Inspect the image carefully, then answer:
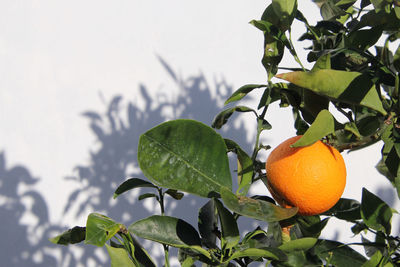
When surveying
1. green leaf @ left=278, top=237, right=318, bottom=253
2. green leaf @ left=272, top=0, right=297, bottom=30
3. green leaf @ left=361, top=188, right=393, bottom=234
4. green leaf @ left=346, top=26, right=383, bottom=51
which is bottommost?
green leaf @ left=361, top=188, right=393, bottom=234

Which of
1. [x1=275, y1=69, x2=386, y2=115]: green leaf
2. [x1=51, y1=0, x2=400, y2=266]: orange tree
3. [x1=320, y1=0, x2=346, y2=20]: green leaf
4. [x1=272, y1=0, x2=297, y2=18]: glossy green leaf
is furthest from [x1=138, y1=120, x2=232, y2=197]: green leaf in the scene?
[x1=320, y1=0, x2=346, y2=20]: green leaf

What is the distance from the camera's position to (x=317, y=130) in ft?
1.59

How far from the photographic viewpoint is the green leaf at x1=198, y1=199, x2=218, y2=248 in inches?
26.1

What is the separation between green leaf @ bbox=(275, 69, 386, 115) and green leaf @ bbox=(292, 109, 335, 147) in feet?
0.09

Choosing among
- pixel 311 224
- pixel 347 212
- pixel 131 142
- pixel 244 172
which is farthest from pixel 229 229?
pixel 131 142

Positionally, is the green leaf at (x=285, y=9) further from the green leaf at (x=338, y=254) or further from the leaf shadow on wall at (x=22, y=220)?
the leaf shadow on wall at (x=22, y=220)

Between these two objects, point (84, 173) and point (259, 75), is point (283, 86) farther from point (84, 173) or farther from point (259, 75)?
point (259, 75)

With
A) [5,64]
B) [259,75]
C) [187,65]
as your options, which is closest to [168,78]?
[187,65]

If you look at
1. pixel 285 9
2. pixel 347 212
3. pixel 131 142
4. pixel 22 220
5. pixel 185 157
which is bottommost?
pixel 22 220

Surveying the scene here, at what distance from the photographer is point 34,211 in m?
1.99

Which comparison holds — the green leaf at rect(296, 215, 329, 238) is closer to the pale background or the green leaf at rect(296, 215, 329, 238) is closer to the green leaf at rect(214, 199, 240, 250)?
the green leaf at rect(214, 199, 240, 250)

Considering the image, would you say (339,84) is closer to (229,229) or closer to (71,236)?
(229,229)

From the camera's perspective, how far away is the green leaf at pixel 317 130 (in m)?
0.48

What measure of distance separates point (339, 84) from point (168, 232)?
0.27 meters
